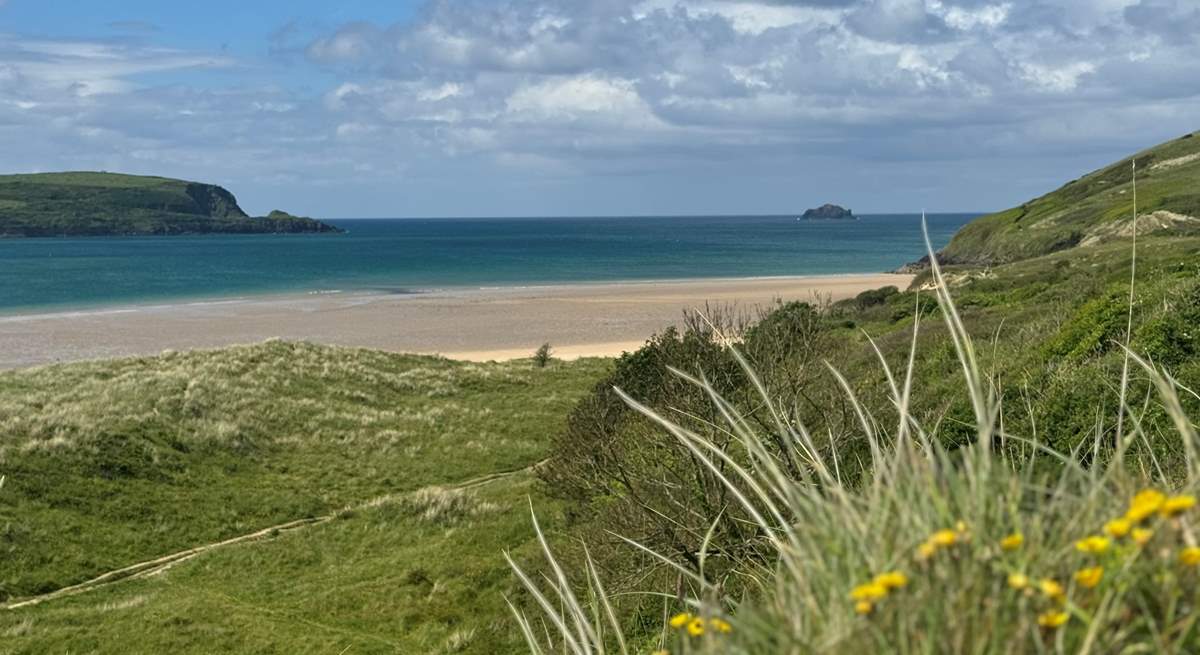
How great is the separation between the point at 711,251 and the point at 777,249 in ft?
42.7

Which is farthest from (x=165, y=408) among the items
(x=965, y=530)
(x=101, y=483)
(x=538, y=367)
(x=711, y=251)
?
(x=711, y=251)

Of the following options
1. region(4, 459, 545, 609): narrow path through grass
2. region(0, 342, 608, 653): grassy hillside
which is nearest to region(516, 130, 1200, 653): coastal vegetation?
region(0, 342, 608, 653): grassy hillside

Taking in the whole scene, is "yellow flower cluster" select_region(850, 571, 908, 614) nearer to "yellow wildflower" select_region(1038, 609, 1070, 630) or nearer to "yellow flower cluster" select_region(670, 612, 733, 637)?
"yellow wildflower" select_region(1038, 609, 1070, 630)

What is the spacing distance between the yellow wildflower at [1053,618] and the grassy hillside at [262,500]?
1234cm

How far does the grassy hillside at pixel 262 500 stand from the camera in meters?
14.0

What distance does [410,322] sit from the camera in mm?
62531

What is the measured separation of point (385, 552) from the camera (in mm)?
18000

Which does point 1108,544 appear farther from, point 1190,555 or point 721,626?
point 721,626

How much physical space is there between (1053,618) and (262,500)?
21577 millimetres

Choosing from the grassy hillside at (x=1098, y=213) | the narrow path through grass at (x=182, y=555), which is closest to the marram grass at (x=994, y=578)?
the narrow path through grass at (x=182, y=555)

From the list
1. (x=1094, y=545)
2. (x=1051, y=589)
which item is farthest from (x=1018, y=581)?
(x=1094, y=545)

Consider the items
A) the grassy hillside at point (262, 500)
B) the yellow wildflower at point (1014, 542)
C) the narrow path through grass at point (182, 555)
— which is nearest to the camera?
the yellow wildflower at point (1014, 542)

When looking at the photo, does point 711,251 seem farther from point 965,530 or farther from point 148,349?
point 965,530

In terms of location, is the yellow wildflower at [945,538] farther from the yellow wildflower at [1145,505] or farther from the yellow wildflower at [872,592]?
the yellow wildflower at [1145,505]
